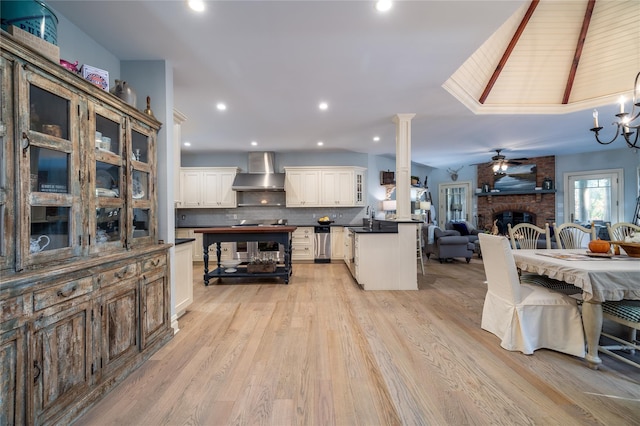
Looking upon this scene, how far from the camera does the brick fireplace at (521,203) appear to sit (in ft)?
23.9

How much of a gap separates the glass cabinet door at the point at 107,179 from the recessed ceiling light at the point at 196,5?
96cm

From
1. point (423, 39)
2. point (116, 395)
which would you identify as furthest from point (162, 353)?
point (423, 39)

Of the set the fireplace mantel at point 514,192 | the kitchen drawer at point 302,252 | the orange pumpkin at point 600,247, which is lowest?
the kitchen drawer at point 302,252

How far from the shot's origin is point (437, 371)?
1880 mm

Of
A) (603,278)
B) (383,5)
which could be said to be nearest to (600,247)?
(603,278)

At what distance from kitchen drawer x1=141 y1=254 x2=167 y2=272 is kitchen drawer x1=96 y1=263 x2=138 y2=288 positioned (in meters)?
0.10

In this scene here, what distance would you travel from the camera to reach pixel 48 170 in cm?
139

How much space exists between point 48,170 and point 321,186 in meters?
5.23

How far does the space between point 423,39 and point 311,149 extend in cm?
423

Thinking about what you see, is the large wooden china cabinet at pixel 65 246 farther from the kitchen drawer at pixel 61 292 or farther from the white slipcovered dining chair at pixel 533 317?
the white slipcovered dining chair at pixel 533 317

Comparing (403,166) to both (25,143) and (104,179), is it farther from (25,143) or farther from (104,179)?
(25,143)

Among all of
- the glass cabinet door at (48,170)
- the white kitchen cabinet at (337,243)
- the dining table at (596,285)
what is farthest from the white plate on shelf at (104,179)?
the white kitchen cabinet at (337,243)

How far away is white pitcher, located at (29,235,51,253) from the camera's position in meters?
1.30

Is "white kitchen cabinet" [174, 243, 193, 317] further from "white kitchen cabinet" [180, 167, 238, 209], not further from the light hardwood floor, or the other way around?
"white kitchen cabinet" [180, 167, 238, 209]
